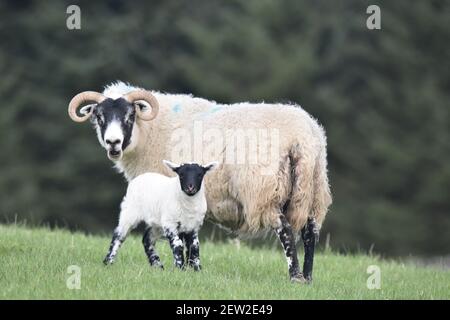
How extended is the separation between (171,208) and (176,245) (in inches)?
15.4

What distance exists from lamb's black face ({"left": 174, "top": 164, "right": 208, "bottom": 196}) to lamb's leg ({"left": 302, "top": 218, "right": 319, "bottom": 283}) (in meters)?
1.40

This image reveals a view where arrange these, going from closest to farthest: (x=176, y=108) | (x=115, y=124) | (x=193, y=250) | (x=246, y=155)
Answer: (x=193, y=250) < (x=246, y=155) < (x=115, y=124) < (x=176, y=108)

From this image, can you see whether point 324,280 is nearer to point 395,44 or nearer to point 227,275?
point 227,275

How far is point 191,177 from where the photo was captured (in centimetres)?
1053

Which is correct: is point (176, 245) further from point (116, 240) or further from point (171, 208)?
point (116, 240)

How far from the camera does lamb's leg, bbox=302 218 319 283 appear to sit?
36.3 ft

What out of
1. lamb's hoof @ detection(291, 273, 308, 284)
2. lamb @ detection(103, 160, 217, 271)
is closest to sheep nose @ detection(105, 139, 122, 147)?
lamb @ detection(103, 160, 217, 271)

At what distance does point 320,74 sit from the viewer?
40.3 metres

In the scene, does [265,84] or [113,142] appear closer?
[113,142]

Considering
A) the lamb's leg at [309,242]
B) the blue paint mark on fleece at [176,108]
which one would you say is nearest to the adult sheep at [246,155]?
the lamb's leg at [309,242]

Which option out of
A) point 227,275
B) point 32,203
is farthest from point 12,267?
point 32,203

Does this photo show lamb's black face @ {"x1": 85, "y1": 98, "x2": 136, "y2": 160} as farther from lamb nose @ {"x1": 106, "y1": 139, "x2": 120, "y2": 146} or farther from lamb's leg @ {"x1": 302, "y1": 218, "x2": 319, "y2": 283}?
lamb's leg @ {"x1": 302, "y1": 218, "x2": 319, "y2": 283}

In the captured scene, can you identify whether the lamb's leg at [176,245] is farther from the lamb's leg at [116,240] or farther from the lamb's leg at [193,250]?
the lamb's leg at [116,240]

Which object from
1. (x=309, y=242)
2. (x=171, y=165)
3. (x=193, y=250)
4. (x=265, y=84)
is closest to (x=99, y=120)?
(x=171, y=165)
